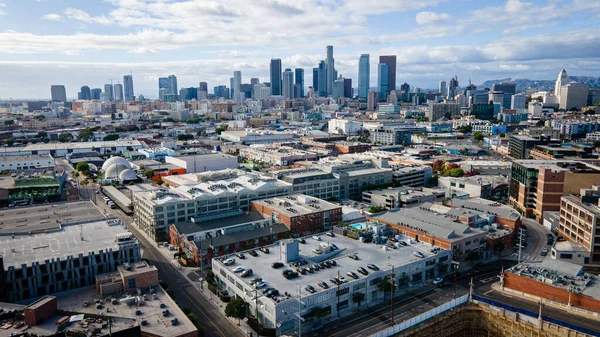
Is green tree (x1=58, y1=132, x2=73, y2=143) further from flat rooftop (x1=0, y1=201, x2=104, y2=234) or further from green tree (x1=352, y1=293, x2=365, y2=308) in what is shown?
green tree (x1=352, y1=293, x2=365, y2=308)

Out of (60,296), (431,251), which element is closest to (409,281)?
(431,251)

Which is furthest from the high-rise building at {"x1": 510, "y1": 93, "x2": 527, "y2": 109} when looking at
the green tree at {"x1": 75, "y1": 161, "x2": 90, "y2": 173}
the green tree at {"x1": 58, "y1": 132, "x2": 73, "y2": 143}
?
the green tree at {"x1": 75, "y1": 161, "x2": 90, "y2": 173}

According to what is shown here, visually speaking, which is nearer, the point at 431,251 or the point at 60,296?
the point at 60,296

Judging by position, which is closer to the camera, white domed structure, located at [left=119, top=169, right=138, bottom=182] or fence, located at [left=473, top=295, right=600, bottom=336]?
fence, located at [left=473, top=295, right=600, bottom=336]

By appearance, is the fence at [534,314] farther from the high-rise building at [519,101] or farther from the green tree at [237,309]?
the high-rise building at [519,101]

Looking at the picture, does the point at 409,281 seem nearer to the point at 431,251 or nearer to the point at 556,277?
the point at 431,251

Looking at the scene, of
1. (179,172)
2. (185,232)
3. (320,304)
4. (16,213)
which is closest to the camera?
(320,304)

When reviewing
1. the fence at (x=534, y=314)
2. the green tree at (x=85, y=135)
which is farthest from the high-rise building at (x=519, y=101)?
the fence at (x=534, y=314)
